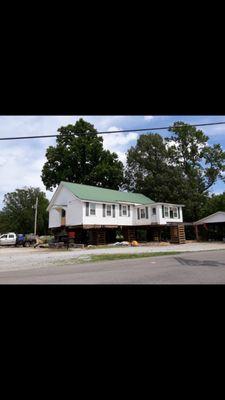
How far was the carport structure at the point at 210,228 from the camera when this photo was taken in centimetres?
3422

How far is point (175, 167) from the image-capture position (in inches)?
1775

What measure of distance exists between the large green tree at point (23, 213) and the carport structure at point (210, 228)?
30396mm

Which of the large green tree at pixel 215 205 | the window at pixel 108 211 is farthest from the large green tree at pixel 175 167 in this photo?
the window at pixel 108 211

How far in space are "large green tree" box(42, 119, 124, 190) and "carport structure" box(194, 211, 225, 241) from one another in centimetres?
1605

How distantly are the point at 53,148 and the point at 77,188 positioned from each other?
66.5 ft

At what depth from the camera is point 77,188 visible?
102 feet

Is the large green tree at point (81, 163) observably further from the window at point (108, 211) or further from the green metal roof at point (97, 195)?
the window at point (108, 211)

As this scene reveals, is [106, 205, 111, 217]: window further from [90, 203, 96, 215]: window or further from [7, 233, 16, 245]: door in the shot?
[7, 233, 16, 245]: door

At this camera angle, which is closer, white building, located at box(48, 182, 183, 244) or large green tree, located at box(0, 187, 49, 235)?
white building, located at box(48, 182, 183, 244)

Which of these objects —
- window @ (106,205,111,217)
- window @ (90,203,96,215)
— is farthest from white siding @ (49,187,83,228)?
window @ (106,205,111,217)

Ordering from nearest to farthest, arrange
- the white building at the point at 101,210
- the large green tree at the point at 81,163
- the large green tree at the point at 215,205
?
the white building at the point at 101,210, the large green tree at the point at 215,205, the large green tree at the point at 81,163

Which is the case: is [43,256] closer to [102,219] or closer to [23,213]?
[102,219]

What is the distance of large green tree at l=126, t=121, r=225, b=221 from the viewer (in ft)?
141
